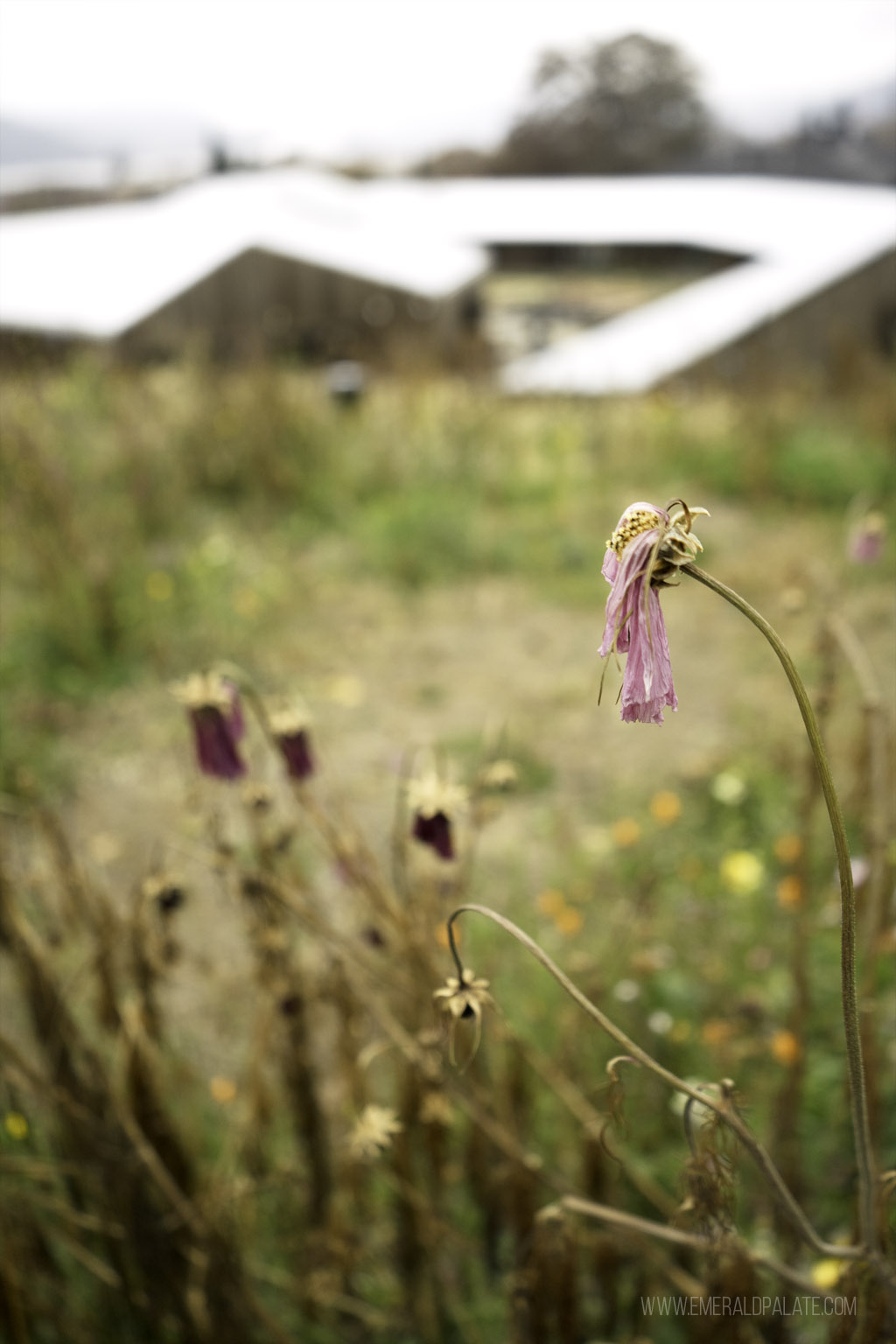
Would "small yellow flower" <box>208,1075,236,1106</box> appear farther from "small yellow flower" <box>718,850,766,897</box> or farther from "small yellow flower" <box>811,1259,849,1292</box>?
"small yellow flower" <box>718,850,766,897</box>

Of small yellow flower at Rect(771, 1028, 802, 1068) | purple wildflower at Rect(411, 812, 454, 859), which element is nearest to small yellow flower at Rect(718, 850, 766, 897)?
small yellow flower at Rect(771, 1028, 802, 1068)

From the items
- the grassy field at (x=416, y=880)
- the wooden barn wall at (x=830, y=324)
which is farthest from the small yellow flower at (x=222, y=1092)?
the wooden barn wall at (x=830, y=324)

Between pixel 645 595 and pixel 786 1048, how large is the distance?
1474mm

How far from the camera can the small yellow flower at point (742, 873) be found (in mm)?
2379

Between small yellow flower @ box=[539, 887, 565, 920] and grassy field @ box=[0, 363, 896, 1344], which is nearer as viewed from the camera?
grassy field @ box=[0, 363, 896, 1344]

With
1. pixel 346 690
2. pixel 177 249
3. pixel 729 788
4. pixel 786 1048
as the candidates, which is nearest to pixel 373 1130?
pixel 786 1048

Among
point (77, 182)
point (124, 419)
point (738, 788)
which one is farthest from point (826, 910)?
point (77, 182)

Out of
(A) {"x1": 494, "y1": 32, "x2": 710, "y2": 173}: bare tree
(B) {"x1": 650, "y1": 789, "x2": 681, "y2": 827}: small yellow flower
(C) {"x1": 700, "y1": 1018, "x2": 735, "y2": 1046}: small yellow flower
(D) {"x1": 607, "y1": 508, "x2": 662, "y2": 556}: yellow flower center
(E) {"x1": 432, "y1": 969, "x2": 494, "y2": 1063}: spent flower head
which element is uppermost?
(A) {"x1": 494, "y1": 32, "x2": 710, "y2": 173}: bare tree

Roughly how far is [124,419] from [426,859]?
14.2ft

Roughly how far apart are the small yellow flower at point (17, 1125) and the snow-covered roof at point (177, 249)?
7.50 m

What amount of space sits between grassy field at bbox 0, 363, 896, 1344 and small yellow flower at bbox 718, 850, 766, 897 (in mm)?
13

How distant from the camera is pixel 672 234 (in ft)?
54.9

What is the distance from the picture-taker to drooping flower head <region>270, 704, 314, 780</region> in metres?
1.18

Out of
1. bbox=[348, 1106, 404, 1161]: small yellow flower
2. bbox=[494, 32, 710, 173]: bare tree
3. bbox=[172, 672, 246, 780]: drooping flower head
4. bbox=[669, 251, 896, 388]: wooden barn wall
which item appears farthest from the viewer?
bbox=[494, 32, 710, 173]: bare tree
